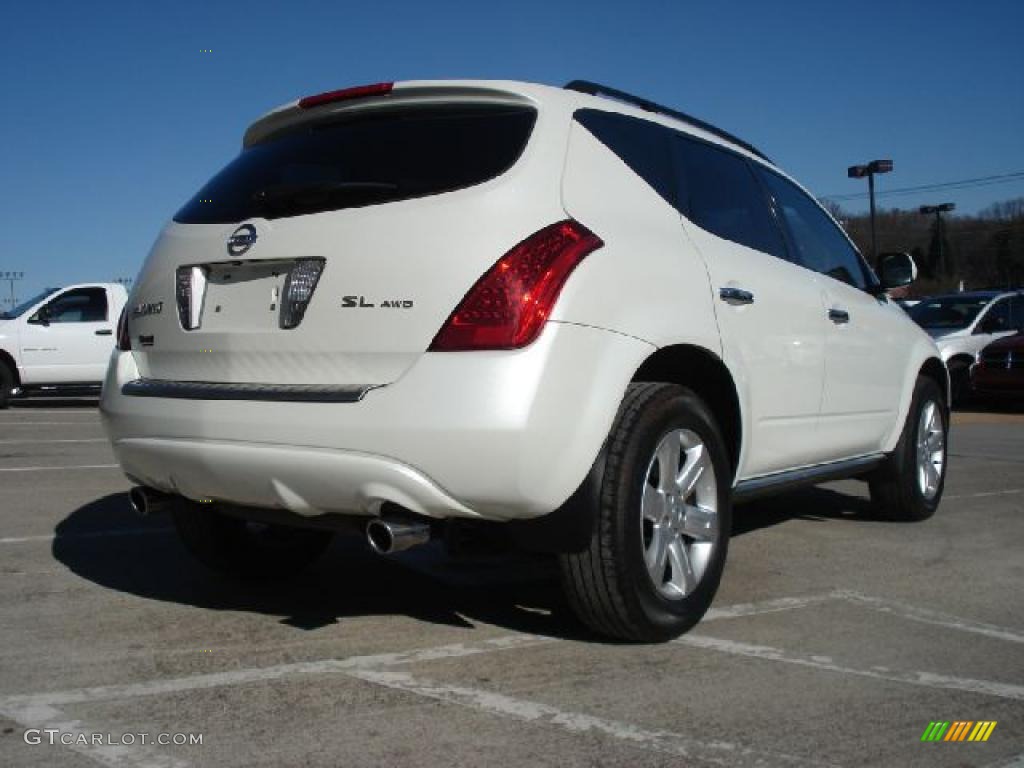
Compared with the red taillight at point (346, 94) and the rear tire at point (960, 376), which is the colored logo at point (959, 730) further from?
the rear tire at point (960, 376)

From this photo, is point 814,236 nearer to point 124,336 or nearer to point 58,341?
point 124,336

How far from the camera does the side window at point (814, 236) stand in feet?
16.4

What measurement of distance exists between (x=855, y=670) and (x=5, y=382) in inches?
580

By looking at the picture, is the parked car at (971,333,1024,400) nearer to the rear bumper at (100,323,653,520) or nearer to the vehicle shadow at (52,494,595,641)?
the vehicle shadow at (52,494,595,641)

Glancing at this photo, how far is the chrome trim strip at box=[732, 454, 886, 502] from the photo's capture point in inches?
167

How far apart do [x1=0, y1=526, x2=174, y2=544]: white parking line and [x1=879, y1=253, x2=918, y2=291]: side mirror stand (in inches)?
155

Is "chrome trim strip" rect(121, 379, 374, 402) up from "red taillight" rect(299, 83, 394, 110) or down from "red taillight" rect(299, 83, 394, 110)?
down

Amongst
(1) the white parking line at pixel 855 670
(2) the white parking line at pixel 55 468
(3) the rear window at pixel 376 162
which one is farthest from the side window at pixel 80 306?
(1) the white parking line at pixel 855 670

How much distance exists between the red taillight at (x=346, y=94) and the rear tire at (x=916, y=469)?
3.50m

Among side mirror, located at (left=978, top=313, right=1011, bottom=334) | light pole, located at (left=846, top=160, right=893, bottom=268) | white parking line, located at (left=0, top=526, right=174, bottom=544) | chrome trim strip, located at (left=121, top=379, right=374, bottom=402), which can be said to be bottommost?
white parking line, located at (left=0, top=526, right=174, bottom=544)

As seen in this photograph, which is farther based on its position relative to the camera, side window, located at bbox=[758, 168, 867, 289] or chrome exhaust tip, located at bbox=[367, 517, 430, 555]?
side window, located at bbox=[758, 168, 867, 289]

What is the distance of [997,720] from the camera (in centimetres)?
291

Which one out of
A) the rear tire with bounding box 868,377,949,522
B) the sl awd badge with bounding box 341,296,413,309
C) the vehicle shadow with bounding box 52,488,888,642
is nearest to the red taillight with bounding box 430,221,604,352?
the sl awd badge with bounding box 341,296,413,309

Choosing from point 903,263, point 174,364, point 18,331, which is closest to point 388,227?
point 174,364
